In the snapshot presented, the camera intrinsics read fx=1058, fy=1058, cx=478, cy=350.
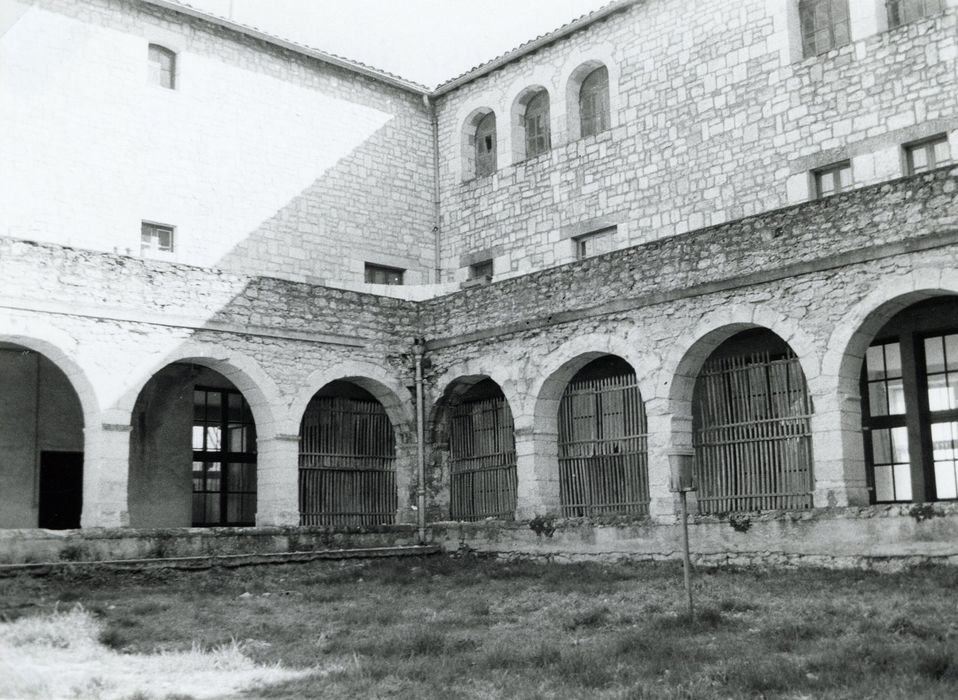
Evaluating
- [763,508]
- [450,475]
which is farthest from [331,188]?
[763,508]

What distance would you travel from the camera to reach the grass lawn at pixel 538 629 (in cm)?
639

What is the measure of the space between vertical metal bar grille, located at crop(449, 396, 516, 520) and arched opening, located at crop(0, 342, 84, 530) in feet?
17.5

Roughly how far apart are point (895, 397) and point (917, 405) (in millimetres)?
359

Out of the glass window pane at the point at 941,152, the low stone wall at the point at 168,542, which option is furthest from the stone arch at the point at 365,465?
the glass window pane at the point at 941,152

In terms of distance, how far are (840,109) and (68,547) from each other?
38.0 feet

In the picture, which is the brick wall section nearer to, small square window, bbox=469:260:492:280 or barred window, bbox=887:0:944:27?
small square window, bbox=469:260:492:280

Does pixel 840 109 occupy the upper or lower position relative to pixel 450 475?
upper

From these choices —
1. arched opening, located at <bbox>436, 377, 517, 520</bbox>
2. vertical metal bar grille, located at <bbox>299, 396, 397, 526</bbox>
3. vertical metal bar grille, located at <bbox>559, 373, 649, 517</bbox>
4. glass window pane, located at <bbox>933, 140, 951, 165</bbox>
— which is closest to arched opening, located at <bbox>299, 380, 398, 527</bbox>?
vertical metal bar grille, located at <bbox>299, 396, 397, 526</bbox>

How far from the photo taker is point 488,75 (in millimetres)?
19781

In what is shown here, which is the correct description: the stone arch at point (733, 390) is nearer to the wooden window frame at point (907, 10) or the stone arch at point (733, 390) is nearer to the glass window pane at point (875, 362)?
the glass window pane at point (875, 362)

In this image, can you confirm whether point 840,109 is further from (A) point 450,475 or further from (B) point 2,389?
(B) point 2,389

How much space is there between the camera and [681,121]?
16641 millimetres

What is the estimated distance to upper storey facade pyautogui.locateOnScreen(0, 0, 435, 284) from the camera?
52.0 feet

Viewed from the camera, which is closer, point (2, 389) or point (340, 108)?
point (2, 389)
